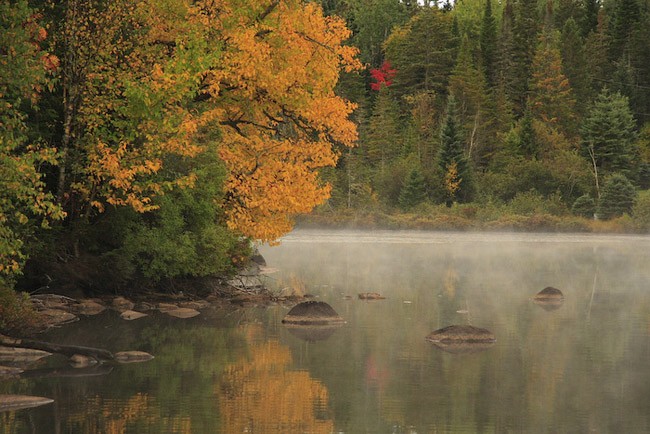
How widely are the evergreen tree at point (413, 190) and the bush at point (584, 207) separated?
11177 millimetres

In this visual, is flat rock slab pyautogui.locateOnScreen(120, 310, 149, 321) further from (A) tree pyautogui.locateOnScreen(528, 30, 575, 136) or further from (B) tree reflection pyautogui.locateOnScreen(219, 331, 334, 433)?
(A) tree pyautogui.locateOnScreen(528, 30, 575, 136)

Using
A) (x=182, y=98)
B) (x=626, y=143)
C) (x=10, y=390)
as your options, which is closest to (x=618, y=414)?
(x=10, y=390)

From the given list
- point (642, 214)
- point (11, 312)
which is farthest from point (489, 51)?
point (11, 312)

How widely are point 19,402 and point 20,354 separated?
178 inches

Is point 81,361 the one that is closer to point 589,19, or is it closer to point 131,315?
point 131,315

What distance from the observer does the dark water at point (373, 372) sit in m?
14.5

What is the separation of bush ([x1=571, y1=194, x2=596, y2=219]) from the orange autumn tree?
1962 inches

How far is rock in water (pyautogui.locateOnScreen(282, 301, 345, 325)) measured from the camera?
25861mm

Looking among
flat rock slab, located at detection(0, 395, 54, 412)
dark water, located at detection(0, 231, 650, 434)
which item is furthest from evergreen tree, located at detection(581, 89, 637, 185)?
flat rock slab, located at detection(0, 395, 54, 412)

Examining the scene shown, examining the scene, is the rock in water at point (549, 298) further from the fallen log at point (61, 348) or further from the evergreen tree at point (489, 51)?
the evergreen tree at point (489, 51)

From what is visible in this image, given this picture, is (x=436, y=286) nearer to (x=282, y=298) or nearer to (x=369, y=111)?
(x=282, y=298)

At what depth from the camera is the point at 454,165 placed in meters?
83.6

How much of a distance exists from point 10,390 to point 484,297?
19818mm

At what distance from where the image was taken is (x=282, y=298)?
31.8m
